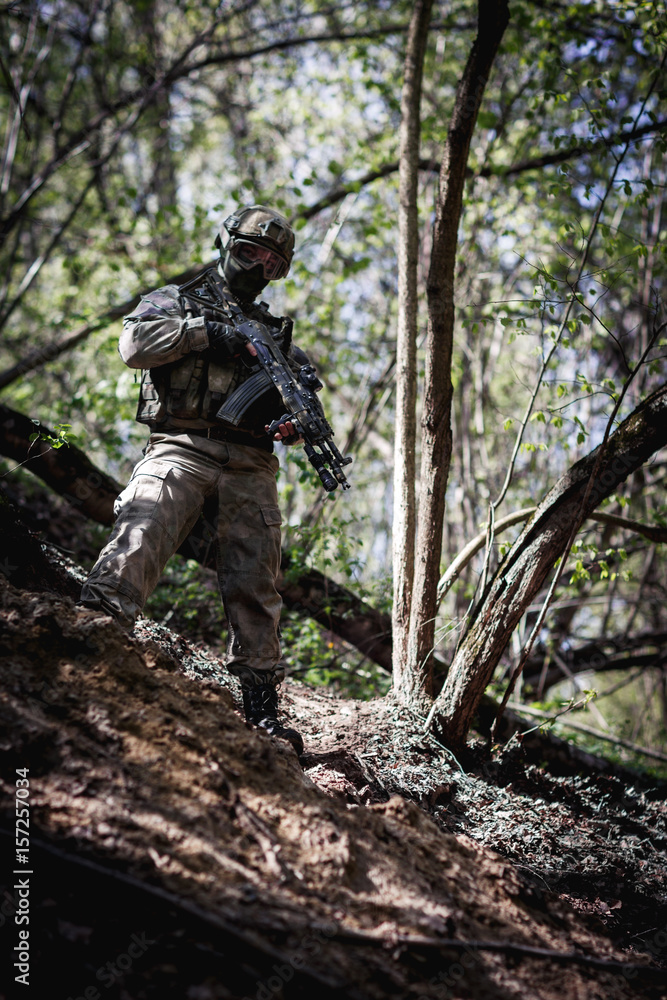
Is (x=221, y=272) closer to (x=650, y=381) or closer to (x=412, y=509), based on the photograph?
(x=412, y=509)

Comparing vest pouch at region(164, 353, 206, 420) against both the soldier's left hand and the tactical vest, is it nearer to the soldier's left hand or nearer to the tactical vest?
the tactical vest

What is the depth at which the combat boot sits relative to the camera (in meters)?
3.13

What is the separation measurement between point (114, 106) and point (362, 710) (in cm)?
671

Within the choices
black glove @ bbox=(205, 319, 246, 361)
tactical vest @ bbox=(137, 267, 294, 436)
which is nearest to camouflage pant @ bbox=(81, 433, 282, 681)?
tactical vest @ bbox=(137, 267, 294, 436)

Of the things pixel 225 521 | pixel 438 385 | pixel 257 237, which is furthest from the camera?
pixel 438 385

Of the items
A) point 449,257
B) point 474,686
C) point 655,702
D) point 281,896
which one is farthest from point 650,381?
point 655,702

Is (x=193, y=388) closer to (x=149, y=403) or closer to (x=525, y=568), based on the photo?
(x=149, y=403)

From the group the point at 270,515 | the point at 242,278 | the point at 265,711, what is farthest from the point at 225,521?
the point at 242,278

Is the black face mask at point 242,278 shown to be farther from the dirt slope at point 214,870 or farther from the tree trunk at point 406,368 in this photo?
the dirt slope at point 214,870

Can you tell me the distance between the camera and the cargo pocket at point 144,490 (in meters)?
3.17

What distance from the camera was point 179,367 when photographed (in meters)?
3.47

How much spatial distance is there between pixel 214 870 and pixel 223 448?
6.59 ft

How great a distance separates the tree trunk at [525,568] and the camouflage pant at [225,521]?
40.1 inches

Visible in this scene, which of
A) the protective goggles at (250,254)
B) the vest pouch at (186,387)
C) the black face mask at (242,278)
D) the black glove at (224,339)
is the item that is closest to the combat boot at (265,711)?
the vest pouch at (186,387)
